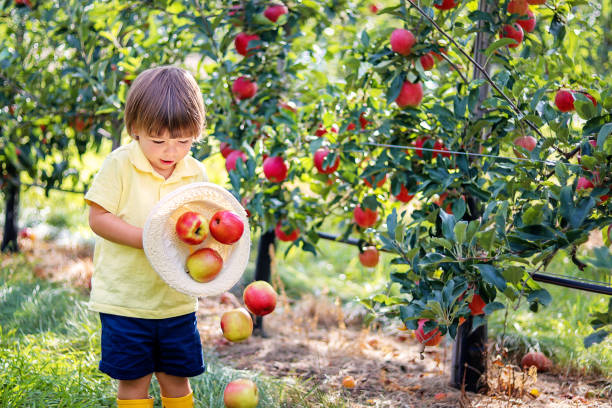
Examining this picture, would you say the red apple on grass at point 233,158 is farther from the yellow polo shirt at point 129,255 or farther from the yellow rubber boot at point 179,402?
the yellow rubber boot at point 179,402

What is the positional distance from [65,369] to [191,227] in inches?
43.1

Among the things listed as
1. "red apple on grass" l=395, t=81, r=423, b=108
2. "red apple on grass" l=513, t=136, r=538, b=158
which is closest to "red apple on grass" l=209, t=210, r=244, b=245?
"red apple on grass" l=395, t=81, r=423, b=108

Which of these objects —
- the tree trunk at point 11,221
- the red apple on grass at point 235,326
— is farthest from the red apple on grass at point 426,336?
the tree trunk at point 11,221

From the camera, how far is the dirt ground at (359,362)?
7.50ft

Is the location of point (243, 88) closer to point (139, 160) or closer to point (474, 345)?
point (139, 160)

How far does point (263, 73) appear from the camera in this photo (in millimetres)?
2627

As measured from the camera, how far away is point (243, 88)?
Result: 257 centimetres

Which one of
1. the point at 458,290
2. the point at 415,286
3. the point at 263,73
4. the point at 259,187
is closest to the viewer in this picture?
the point at 458,290

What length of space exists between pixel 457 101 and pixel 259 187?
85 centimetres

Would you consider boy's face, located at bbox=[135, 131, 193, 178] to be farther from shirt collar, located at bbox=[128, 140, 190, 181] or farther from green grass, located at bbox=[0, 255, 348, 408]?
green grass, located at bbox=[0, 255, 348, 408]

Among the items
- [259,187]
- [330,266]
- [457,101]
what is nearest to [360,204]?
[259,187]

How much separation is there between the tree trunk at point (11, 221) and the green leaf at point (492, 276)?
11.8 feet

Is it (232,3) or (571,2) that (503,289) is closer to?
(571,2)

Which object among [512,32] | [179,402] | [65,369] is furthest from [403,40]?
[65,369]
